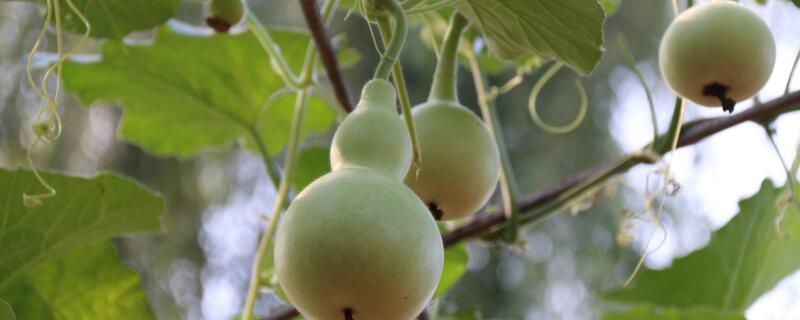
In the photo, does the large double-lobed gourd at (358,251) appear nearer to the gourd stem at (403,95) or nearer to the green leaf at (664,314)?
the gourd stem at (403,95)

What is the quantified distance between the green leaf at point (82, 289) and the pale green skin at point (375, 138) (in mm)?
474

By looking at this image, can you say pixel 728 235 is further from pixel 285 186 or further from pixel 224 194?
pixel 224 194

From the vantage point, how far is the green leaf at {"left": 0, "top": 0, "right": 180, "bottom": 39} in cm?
71

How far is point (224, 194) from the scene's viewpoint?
3770 mm

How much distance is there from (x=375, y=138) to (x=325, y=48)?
0.78 ft

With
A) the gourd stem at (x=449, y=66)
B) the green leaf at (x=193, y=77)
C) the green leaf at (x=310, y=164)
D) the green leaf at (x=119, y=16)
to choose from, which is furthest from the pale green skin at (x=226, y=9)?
the green leaf at (x=310, y=164)

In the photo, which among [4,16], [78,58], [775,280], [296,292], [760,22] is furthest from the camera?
[4,16]

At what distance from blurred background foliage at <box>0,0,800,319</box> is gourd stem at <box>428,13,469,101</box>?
2.32m

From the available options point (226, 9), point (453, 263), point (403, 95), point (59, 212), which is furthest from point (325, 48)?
point (453, 263)

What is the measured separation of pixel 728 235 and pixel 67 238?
2.24 ft

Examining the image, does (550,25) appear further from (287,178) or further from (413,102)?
(413,102)

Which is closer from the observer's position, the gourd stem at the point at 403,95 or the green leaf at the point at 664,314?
the gourd stem at the point at 403,95

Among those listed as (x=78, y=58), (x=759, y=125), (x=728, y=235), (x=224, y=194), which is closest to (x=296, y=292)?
(x=759, y=125)

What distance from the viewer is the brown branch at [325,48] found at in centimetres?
68
